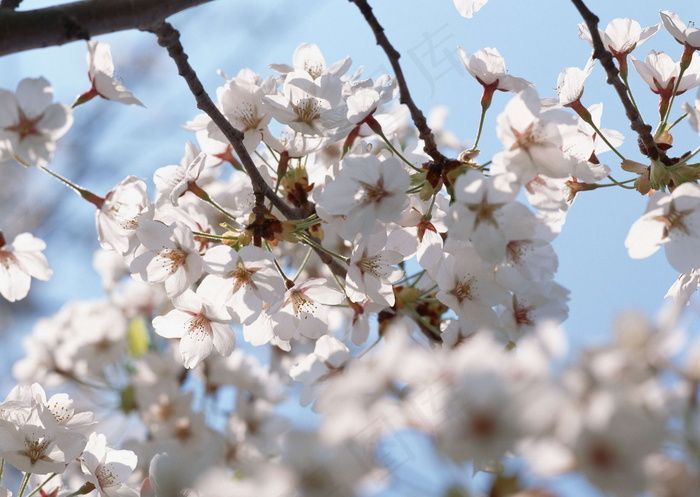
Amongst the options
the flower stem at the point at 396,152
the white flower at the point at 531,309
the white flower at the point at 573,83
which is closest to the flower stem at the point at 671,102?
the white flower at the point at 573,83

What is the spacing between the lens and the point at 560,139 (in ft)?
5.32

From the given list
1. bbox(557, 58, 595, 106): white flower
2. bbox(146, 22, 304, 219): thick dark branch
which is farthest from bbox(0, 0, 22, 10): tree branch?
bbox(557, 58, 595, 106): white flower

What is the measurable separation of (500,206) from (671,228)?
14.9 inches

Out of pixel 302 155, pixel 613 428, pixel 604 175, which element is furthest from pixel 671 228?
pixel 613 428

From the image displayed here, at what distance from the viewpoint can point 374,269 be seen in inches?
71.4

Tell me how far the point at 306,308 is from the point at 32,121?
0.73 metres

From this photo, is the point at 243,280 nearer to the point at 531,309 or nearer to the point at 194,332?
the point at 194,332

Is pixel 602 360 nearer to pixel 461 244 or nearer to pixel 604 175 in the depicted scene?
pixel 461 244

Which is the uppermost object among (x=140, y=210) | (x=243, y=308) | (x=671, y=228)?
(x=671, y=228)

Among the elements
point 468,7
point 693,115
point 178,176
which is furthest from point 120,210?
point 693,115

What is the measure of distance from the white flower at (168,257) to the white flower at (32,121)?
0.98ft

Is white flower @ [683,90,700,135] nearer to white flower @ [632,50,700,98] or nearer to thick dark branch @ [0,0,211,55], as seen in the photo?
white flower @ [632,50,700,98]

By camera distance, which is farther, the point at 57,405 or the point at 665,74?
the point at 665,74

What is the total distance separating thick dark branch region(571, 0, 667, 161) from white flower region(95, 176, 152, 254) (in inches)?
41.0
